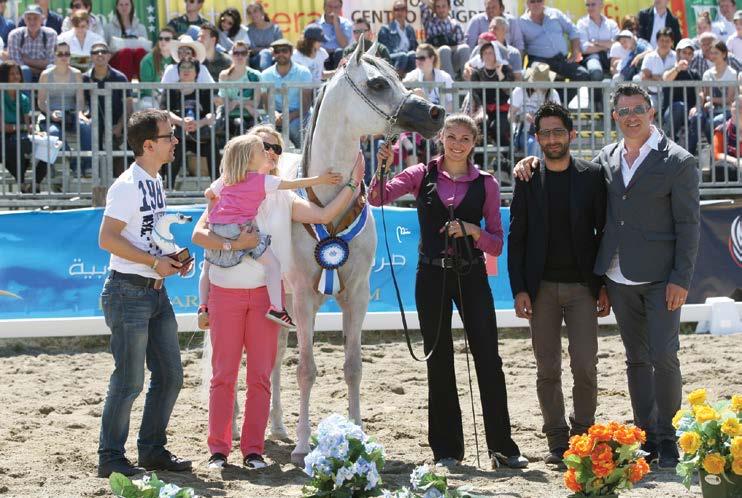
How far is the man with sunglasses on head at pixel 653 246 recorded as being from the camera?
6023 mm

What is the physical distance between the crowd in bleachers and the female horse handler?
463 centimetres

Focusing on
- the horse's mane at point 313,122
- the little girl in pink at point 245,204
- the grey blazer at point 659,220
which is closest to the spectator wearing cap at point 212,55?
the horse's mane at point 313,122

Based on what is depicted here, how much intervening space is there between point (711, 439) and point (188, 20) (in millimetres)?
10986

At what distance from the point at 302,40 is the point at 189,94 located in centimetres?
250

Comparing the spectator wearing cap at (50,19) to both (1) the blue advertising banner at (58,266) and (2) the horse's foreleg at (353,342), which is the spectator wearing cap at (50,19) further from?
(2) the horse's foreleg at (353,342)

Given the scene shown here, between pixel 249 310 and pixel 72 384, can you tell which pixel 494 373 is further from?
pixel 72 384

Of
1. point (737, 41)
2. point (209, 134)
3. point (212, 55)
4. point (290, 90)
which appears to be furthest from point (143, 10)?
point (737, 41)

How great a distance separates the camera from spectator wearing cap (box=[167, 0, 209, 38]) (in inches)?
568

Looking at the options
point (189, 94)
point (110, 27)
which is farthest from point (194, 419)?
point (110, 27)

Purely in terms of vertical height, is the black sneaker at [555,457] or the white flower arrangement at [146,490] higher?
the white flower arrangement at [146,490]

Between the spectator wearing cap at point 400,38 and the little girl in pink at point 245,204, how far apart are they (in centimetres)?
822

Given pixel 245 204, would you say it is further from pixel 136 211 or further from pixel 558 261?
pixel 558 261

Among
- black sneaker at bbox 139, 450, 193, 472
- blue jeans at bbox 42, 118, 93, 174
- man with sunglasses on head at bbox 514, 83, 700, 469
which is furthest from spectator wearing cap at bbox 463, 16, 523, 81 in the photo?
black sneaker at bbox 139, 450, 193, 472

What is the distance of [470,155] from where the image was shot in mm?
6422
